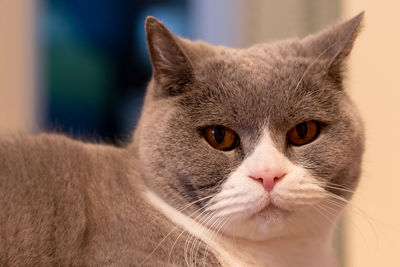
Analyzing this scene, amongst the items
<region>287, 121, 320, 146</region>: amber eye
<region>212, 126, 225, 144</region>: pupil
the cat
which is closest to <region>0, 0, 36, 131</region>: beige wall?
the cat

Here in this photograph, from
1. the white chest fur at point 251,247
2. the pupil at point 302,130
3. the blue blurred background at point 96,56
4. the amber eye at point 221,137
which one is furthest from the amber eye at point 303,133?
the blue blurred background at point 96,56

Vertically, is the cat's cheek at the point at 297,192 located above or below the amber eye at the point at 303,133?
below

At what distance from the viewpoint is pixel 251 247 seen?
115cm

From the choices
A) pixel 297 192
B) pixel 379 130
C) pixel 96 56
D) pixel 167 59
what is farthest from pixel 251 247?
pixel 96 56

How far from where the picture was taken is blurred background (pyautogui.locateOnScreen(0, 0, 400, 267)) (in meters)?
1.80

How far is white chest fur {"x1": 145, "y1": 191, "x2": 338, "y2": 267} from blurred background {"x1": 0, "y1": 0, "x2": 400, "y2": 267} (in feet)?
0.56

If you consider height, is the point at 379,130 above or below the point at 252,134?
below

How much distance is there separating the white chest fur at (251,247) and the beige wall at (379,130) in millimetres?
652

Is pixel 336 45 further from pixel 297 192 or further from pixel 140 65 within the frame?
pixel 140 65

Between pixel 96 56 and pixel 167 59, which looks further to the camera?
pixel 96 56

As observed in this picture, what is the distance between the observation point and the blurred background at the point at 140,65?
1796 millimetres

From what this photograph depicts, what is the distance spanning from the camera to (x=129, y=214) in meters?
1.14

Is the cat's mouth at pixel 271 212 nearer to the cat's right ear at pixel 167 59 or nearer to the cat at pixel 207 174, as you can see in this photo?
the cat at pixel 207 174

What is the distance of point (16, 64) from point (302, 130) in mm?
2254
